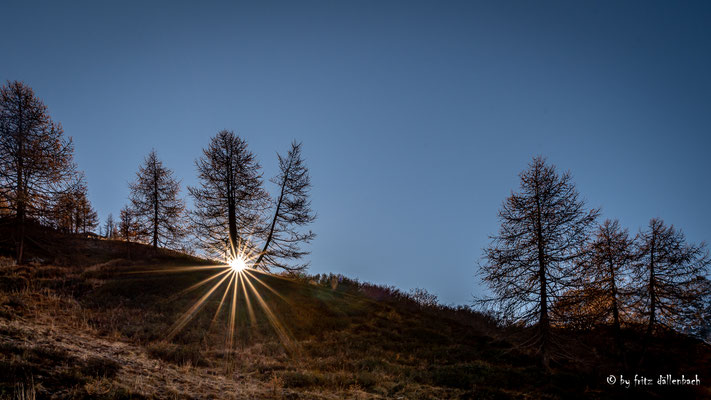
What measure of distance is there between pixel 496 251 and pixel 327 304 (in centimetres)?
1050

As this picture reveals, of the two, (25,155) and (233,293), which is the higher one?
(25,155)

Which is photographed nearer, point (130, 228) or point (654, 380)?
point (654, 380)

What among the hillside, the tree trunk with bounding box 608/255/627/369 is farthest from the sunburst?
the tree trunk with bounding box 608/255/627/369

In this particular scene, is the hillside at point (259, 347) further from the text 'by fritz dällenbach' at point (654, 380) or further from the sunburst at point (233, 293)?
the text 'by fritz dällenbach' at point (654, 380)

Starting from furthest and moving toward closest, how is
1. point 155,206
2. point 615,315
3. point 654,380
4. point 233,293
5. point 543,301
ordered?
point 155,206 → point 233,293 → point 615,315 → point 543,301 → point 654,380

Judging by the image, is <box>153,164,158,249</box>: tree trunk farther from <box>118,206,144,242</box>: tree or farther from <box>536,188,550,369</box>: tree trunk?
<box>536,188,550,369</box>: tree trunk

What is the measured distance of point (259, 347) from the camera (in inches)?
454

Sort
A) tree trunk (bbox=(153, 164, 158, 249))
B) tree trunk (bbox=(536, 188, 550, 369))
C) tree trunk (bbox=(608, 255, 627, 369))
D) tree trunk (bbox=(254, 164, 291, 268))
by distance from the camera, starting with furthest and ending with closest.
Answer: tree trunk (bbox=(153, 164, 158, 249)), tree trunk (bbox=(254, 164, 291, 268)), tree trunk (bbox=(608, 255, 627, 369)), tree trunk (bbox=(536, 188, 550, 369))

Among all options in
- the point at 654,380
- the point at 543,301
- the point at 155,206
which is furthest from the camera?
the point at 155,206

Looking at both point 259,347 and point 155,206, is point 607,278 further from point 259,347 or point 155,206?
point 155,206

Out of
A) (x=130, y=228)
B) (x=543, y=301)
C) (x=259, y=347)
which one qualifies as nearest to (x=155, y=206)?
(x=130, y=228)

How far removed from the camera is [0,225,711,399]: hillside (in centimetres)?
650

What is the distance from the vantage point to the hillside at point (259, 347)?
6.50 metres

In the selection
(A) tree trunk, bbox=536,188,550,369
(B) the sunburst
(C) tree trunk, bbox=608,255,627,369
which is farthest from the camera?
(C) tree trunk, bbox=608,255,627,369
